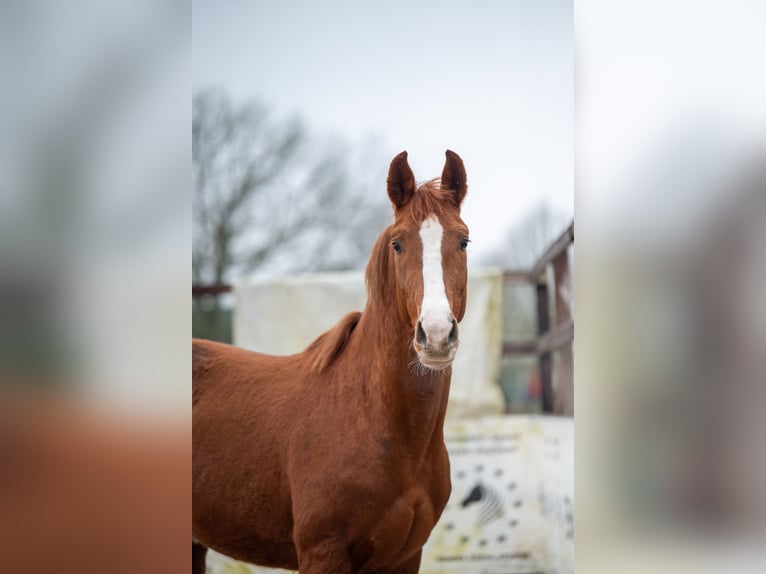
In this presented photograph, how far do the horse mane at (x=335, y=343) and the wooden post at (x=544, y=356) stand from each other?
4.81 ft

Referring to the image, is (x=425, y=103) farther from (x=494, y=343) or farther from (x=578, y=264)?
(x=578, y=264)

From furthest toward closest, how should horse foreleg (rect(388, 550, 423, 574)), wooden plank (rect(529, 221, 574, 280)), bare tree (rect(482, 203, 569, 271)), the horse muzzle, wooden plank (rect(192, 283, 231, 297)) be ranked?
1. wooden plank (rect(192, 283, 231, 297))
2. bare tree (rect(482, 203, 569, 271))
3. wooden plank (rect(529, 221, 574, 280))
4. horse foreleg (rect(388, 550, 423, 574))
5. the horse muzzle

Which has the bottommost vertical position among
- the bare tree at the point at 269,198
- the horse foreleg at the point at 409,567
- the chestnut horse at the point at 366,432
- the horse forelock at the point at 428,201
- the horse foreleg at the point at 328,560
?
the horse foreleg at the point at 409,567

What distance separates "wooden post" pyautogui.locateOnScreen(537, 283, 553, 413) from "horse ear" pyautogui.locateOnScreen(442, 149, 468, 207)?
153 centimetres

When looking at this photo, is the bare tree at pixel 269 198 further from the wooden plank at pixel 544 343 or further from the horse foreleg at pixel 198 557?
the horse foreleg at pixel 198 557

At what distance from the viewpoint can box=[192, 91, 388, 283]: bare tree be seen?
247 centimetres

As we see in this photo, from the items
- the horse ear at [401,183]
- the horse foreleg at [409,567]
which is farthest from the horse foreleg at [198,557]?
the horse ear at [401,183]

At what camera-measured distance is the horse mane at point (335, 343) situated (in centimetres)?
160

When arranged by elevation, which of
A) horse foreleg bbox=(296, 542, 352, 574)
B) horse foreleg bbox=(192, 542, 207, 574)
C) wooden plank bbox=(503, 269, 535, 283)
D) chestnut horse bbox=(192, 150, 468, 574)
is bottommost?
horse foreleg bbox=(192, 542, 207, 574)

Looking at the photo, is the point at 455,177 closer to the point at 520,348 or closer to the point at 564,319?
the point at 564,319

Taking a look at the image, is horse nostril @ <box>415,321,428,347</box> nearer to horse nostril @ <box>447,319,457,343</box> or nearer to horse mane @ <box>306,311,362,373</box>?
horse nostril @ <box>447,319,457,343</box>

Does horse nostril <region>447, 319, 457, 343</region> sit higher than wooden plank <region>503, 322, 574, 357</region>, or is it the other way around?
horse nostril <region>447, 319, 457, 343</region>

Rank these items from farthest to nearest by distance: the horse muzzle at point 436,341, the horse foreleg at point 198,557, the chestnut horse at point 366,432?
the horse foreleg at point 198,557 < the chestnut horse at point 366,432 < the horse muzzle at point 436,341

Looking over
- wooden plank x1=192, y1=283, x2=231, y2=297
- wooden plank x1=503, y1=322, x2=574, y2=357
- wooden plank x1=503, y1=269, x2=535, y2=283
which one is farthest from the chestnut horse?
wooden plank x1=503, y1=269, x2=535, y2=283
